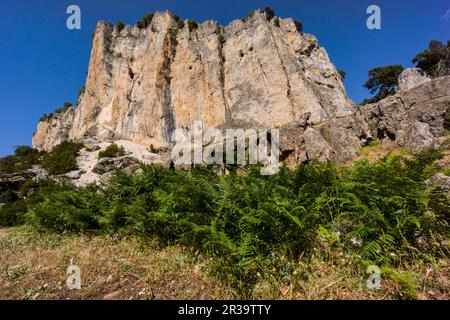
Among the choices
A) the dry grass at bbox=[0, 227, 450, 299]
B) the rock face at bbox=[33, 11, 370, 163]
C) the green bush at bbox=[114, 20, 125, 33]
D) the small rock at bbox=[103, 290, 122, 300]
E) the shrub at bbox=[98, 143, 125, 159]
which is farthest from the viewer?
the green bush at bbox=[114, 20, 125, 33]

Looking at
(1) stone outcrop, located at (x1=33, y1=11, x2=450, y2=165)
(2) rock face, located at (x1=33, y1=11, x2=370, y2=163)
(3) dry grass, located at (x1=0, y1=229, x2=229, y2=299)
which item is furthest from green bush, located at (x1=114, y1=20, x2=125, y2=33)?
(3) dry grass, located at (x1=0, y1=229, x2=229, y2=299)

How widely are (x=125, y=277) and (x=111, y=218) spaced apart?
1.86 meters

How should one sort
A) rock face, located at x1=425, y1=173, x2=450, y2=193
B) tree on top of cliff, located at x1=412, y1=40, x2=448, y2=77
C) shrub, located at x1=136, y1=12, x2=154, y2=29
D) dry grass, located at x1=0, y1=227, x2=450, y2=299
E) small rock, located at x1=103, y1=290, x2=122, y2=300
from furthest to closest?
shrub, located at x1=136, y1=12, x2=154, y2=29 < tree on top of cliff, located at x1=412, y1=40, x2=448, y2=77 < rock face, located at x1=425, y1=173, x2=450, y2=193 < small rock, located at x1=103, y1=290, x2=122, y2=300 < dry grass, located at x1=0, y1=227, x2=450, y2=299

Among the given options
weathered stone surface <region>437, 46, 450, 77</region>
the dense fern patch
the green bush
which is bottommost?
the dense fern patch

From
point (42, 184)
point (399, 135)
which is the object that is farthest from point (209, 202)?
point (42, 184)

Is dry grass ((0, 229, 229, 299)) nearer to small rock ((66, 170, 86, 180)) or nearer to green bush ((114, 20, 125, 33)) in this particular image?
small rock ((66, 170, 86, 180))

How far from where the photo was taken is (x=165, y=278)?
3088 mm

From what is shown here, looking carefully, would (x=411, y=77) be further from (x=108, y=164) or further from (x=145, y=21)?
(x=145, y=21)

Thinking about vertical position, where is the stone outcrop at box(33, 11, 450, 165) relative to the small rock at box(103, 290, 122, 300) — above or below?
above

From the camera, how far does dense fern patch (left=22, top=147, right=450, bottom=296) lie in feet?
9.21

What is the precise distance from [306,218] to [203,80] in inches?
1184

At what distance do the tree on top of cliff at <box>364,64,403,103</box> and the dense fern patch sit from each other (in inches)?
1553

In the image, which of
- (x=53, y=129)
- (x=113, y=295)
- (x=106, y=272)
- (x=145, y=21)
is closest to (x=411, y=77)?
(x=106, y=272)

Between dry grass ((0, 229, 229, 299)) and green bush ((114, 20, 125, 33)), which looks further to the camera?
green bush ((114, 20, 125, 33))
